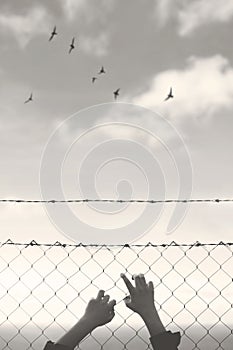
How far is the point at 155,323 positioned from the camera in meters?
4.12

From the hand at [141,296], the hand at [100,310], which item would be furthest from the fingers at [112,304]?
the hand at [141,296]

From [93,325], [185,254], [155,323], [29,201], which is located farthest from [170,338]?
[29,201]

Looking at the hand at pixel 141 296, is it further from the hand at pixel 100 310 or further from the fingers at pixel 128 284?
the hand at pixel 100 310

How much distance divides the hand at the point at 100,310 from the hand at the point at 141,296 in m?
0.21

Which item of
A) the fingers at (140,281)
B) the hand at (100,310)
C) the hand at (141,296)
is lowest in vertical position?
the hand at (100,310)

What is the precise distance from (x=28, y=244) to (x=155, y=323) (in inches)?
58.8

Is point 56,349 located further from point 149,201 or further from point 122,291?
point 149,201

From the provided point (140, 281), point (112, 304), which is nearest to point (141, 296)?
point (140, 281)

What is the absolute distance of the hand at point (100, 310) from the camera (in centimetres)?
406

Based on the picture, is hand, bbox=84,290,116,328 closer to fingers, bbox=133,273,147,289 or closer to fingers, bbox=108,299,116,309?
fingers, bbox=108,299,116,309

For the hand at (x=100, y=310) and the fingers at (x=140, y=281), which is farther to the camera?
the fingers at (x=140, y=281)

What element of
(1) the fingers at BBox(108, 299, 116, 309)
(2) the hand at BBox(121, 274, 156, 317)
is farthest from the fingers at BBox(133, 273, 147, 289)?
(1) the fingers at BBox(108, 299, 116, 309)

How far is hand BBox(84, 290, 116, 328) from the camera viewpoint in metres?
4.06

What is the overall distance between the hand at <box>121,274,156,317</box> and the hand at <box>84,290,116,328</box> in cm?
21
